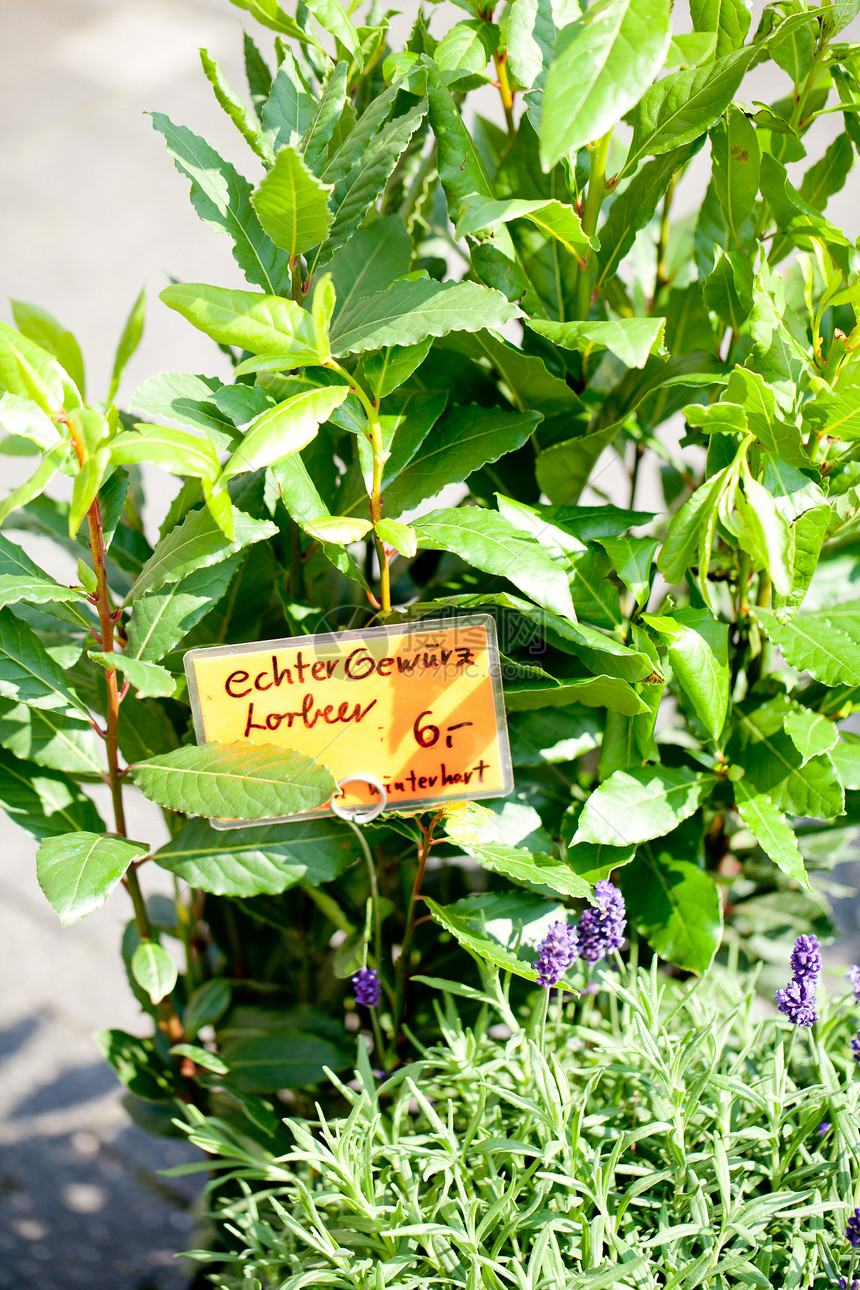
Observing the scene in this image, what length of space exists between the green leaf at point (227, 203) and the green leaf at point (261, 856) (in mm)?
328

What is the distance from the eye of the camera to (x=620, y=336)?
458 mm

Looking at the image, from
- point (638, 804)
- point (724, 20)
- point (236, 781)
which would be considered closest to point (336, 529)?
point (236, 781)

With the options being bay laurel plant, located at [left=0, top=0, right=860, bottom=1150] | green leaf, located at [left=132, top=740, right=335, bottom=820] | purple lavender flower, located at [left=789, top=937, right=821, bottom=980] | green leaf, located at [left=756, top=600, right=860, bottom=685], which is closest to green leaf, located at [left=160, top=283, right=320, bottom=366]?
bay laurel plant, located at [left=0, top=0, right=860, bottom=1150]

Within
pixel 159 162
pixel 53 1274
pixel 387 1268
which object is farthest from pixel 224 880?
pixel 159 162

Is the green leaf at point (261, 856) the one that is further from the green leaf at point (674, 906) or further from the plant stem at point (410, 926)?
the green leaf at point (674, 906)

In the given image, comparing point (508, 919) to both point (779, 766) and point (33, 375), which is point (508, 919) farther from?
point (33, 375)

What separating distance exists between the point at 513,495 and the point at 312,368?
0.20 m

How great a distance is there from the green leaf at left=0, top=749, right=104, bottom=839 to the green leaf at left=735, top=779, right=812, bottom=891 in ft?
1.36

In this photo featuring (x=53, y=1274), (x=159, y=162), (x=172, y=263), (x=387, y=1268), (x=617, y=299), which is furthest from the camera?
(x=159, y=162)

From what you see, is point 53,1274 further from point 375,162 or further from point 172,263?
point 172,263

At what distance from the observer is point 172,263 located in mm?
2172

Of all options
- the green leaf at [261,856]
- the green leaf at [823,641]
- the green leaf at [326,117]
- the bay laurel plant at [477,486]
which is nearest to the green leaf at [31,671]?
the bay laurel plant at [477,486]

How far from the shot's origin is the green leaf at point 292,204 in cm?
45

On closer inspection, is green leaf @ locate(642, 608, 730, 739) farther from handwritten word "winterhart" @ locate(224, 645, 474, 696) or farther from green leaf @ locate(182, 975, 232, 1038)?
green leaf @ locate(182, 975, 232, 1038)
